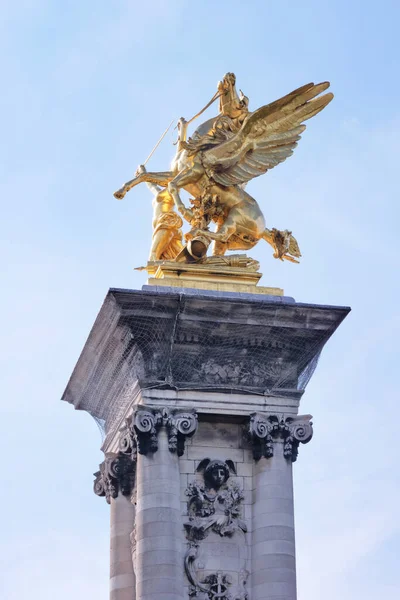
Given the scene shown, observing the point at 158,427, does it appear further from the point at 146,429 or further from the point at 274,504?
the point at 274,504

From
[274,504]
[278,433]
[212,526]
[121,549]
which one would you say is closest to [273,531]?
[274,504]

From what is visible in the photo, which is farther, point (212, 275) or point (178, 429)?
point (212, 275)

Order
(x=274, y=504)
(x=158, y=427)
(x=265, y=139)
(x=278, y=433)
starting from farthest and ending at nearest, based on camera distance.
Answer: (x=265, y=139)
(x=278, y=433)
(x=274, y=504)
(x=158, y=427)

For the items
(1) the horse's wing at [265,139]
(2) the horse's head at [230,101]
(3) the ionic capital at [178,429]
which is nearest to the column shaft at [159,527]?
(3) the ionic capital at [178,429]

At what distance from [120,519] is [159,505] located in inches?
106

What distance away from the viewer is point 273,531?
1473 inches

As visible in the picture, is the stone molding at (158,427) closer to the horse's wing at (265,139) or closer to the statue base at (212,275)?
→ the statue base at (212,275)

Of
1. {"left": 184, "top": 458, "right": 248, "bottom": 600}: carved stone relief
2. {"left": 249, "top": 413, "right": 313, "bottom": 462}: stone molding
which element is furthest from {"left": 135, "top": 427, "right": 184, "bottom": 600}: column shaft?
{"left": 249, "top": 413, "right": 313, "bottom": 462}: stone molding

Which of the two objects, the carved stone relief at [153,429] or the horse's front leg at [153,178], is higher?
the horse's front leg at [153,178]

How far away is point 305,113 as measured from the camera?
135 feet

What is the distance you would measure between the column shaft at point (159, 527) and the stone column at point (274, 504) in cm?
158

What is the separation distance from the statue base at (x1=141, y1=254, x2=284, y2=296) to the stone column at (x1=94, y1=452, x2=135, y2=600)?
11.9 ft

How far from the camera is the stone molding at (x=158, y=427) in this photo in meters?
37.2

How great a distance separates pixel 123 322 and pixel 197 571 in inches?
195
